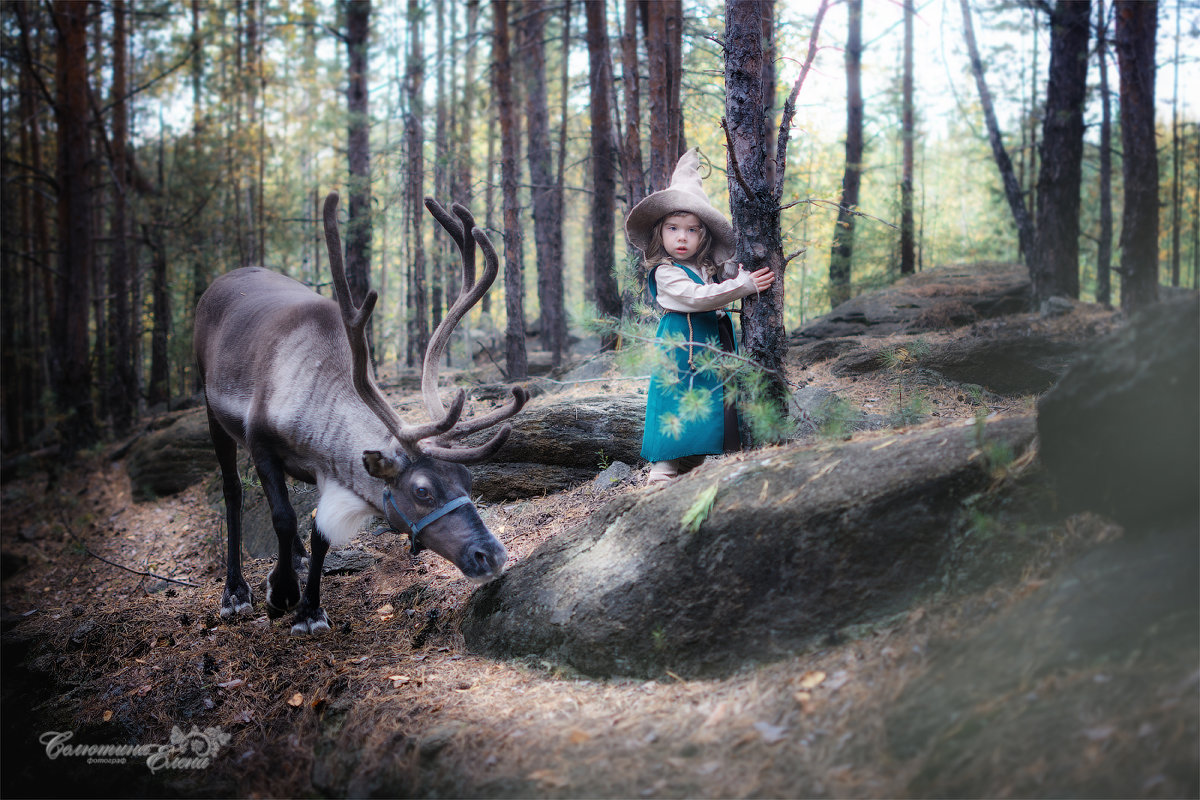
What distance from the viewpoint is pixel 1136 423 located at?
2529 millimetres

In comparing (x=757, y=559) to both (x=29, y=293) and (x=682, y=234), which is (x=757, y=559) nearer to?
(x=682, y=234)

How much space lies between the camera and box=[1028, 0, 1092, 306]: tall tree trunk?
10.6 meters

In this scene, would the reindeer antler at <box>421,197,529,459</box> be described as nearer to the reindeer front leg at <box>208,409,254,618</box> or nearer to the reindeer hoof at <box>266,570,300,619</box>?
the reindeer hoof at <box>266,570,300,619</box>

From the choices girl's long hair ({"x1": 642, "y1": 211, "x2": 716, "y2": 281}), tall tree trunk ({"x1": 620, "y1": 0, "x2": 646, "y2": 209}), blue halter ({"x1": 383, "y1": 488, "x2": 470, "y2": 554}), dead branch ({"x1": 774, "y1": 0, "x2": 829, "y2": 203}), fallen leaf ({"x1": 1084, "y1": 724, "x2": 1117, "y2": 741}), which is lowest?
fallen leaf ({"x1": 1084, "y1": 724, "x2": 1117, "y2": 741})

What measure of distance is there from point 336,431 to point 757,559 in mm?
2996

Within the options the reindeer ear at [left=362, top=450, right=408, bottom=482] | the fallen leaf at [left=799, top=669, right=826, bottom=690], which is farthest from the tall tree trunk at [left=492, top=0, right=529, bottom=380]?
the fallen leaf at [left=799, top=669, right=826, bottom=690]

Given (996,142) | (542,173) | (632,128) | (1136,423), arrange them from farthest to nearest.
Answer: (542,173)
(996,142)
(632,128)
(1136,423)

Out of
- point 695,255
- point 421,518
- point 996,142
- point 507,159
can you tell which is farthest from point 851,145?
point 421,518

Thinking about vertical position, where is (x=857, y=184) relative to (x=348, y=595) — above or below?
above

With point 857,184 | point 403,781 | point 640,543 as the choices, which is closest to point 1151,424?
point 640,543

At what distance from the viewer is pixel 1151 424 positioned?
249cm

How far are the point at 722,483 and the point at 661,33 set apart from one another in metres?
7.45

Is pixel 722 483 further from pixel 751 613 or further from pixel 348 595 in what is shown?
pixel 348 595

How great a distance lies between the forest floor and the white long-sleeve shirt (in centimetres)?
130
